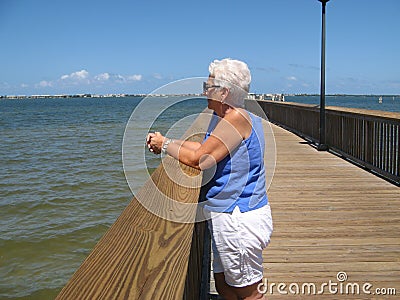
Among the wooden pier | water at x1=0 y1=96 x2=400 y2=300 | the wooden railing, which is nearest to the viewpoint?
the wooden pier

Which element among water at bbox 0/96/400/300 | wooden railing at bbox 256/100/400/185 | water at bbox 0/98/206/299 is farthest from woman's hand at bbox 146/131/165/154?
wooden railing at bbox 256/100/400/185

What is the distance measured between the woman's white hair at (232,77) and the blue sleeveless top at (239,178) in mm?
133

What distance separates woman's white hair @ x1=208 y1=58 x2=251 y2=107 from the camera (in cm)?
215

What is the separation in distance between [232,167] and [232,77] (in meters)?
0.40

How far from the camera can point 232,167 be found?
2.19 meters

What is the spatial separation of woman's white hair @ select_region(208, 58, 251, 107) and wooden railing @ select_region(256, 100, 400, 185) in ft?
15.3

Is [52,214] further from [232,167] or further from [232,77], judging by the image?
[232,77]

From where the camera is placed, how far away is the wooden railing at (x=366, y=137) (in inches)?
265

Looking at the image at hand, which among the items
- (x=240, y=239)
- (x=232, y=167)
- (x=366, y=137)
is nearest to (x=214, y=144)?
(x=232, y=167)

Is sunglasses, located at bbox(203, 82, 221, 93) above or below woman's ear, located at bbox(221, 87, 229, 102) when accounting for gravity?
above

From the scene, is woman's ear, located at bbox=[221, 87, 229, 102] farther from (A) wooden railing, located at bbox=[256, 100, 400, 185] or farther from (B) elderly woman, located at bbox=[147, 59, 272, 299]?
(A) wooden railing, located at bbox=[256, 100, 400, 185]

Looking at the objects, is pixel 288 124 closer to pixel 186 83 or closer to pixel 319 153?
pixel 319 153

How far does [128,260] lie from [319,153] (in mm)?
8465

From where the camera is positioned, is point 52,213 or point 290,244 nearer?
point 290,244
